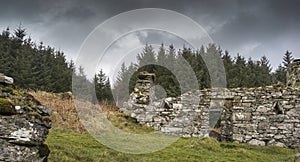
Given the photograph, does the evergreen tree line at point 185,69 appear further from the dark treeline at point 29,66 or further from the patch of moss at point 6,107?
the patch of moss at point 6,107

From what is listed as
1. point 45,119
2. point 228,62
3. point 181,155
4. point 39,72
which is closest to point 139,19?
point 181,155

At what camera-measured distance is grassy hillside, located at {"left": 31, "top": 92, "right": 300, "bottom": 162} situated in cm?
806

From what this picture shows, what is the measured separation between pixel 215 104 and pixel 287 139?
12.3 ft

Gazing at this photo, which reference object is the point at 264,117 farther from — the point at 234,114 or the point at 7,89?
the point at 7,89

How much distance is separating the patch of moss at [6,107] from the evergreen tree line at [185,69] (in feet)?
98.3

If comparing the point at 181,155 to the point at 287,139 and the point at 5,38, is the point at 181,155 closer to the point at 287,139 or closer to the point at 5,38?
the point at 287,139

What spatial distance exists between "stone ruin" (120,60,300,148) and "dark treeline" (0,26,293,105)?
1779 cm

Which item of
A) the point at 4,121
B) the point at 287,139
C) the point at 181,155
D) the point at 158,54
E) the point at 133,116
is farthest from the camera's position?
the point at 158,54

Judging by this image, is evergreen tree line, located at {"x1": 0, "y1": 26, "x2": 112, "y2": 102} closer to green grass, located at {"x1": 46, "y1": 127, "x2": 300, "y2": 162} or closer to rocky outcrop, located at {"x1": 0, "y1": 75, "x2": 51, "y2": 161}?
green grass, located at {"x1": 46, "y1": 127, "x2": 300, "y2": 162}

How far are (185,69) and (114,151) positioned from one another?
99.9 feet

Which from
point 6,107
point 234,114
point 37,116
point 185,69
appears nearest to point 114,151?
point 37,116

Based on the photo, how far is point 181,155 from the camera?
31.1 ft

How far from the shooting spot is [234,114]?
48.6ft

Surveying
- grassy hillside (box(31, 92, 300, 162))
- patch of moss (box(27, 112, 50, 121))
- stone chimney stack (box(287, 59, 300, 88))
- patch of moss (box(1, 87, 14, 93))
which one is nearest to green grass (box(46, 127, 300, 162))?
grassy hillside (box(31, 92, 300, 162))
